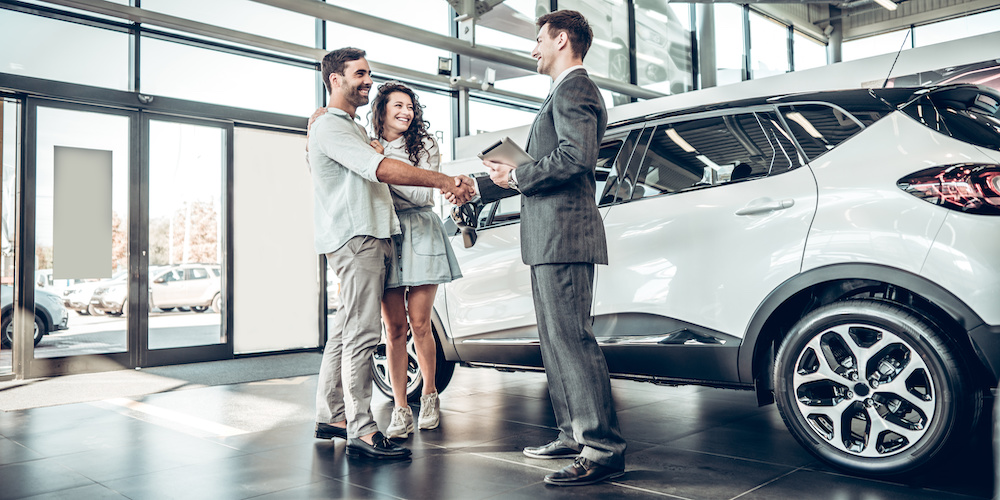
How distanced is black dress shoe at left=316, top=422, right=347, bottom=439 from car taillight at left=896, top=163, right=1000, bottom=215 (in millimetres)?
2269

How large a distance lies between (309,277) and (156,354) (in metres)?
1.68

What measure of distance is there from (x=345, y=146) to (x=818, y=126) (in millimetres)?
1691

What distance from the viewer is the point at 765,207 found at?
2.42m

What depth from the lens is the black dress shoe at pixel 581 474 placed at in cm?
225

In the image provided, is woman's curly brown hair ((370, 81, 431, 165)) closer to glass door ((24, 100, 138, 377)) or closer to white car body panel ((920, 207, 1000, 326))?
white car body panel ((920, 207, 1000, 326))

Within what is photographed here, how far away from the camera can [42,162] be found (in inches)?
223

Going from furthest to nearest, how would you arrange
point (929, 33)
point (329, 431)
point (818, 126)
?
point (929, 33)
point (329, 431)
point (818, 126)

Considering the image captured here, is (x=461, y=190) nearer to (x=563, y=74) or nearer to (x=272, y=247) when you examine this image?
(x=563, y=74)

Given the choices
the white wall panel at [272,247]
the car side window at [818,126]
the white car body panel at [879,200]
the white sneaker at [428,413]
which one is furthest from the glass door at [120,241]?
the white car body panel at [879,200]

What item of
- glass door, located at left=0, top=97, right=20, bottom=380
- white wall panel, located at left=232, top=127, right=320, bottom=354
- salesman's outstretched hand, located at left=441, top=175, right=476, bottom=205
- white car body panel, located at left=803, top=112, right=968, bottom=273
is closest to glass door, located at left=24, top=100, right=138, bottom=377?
glass door, located at left=0, top=97, right=20, bottom=380

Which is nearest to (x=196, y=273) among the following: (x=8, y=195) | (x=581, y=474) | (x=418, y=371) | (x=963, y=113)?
(x=8, y=195)

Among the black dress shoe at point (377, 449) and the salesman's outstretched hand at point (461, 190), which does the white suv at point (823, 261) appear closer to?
the salesman's outstretched hand at point (461, 190)

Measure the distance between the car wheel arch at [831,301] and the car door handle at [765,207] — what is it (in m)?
0.24

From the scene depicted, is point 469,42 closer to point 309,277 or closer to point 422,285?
point 309,277
